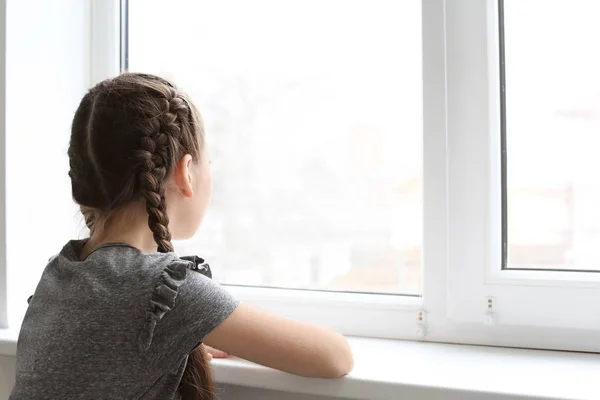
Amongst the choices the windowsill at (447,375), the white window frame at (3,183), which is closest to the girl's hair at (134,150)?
the windowsill at (447,375)

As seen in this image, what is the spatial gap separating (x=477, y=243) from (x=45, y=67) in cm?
87

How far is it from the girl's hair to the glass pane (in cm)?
54

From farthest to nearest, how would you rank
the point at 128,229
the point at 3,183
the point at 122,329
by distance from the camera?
1. the point at 3,183
2. the point at 128,229
3. the point at 122,329

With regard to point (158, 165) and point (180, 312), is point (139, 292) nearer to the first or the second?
point (180, 312)

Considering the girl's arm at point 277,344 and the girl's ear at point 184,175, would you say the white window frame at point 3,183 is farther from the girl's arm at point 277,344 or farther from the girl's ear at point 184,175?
the girl's arm at point 277,344

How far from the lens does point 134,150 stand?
0.90 metres

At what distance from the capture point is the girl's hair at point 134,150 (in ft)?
2.97

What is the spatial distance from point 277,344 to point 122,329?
199mm

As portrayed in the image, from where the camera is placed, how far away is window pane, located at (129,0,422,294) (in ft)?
3.89

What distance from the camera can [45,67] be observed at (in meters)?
1.29

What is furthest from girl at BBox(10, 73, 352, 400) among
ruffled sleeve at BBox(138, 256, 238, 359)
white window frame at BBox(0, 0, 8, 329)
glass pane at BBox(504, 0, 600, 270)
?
glass pane at BBox(504, 0, 600, 270)

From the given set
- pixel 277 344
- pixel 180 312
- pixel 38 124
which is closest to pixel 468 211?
pixel 277 344

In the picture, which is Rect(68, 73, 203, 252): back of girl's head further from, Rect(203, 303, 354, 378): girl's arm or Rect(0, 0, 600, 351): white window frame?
Rect(0, 0, 600, 351): white window frame

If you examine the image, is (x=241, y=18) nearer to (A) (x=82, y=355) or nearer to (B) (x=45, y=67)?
(B) (x=45, y=67)
